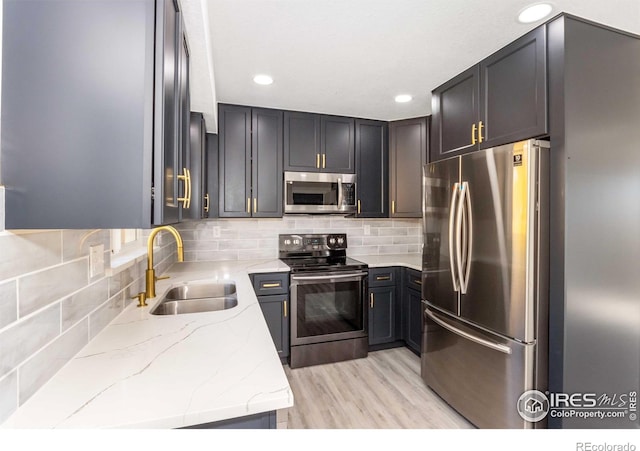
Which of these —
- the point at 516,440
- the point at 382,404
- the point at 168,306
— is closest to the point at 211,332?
the point at 168,306

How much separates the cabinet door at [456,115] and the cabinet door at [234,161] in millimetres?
1682

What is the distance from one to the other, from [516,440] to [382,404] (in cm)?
150

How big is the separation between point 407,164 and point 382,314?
160 centimetres

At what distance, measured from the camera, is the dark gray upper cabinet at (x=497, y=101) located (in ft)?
4.83

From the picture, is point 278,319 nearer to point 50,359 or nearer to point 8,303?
point 50,359

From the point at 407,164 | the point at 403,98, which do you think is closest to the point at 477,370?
the point at 407,164

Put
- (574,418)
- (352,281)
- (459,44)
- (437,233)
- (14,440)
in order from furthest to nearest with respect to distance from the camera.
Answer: (352,281) → (437,233) → (459,44) → (574,418) → (14,440)

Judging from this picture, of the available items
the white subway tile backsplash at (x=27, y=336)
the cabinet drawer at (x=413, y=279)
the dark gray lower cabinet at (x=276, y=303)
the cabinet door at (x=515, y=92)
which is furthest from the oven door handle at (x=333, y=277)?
the white subway tile backsplash at (x=27, y=336)

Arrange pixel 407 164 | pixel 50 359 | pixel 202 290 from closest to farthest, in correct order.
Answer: pixel 50 359
pixel 202 290
pixel 407 164

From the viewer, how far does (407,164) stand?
3.12 m

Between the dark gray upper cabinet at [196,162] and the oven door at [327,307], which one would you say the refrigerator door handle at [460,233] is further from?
the dark gray upper cabinet at [196,162]

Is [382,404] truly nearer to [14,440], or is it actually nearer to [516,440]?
[516,440]

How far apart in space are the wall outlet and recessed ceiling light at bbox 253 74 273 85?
1627 millimetres

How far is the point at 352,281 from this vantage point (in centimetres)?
273
